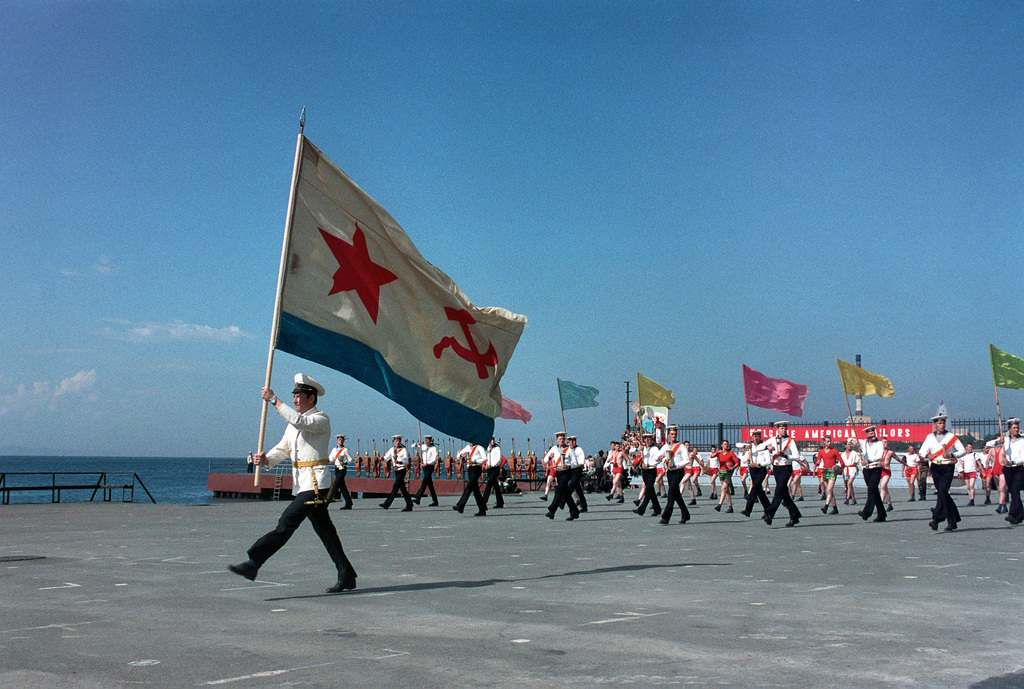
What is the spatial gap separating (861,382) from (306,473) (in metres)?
30.9

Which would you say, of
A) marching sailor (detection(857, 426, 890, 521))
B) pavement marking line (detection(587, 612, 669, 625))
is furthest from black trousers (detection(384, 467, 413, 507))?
pavement marking line (detection(587, 612, 669, 625))

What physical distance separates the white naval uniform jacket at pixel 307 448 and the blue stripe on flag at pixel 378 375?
63cm

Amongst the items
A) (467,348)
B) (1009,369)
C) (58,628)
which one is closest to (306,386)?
(467,348)

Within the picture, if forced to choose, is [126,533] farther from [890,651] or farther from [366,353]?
[890,651]

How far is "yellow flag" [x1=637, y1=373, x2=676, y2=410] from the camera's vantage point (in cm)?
4109

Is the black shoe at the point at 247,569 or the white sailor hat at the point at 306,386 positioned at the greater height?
the white sailor hat at the point at 306,386

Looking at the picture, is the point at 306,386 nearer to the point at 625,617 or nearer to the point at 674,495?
the point at 625,617

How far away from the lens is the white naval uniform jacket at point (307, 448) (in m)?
8.13

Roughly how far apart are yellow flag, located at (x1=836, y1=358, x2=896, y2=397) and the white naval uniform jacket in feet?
96.3

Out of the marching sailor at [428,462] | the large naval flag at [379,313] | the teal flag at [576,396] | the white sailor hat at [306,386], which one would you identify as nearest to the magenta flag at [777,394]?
the teal flag at [576,396]

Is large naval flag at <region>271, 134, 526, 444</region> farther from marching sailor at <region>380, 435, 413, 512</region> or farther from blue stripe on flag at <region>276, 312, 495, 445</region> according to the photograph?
marching sailor at <region>380, 435, 413, 512</region>

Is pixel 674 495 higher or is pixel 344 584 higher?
pixel 674 495

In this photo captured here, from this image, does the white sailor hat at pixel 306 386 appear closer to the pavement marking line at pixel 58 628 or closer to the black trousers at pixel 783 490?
the pavement marking line at pixel 58 628

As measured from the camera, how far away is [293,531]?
7.96 metres
